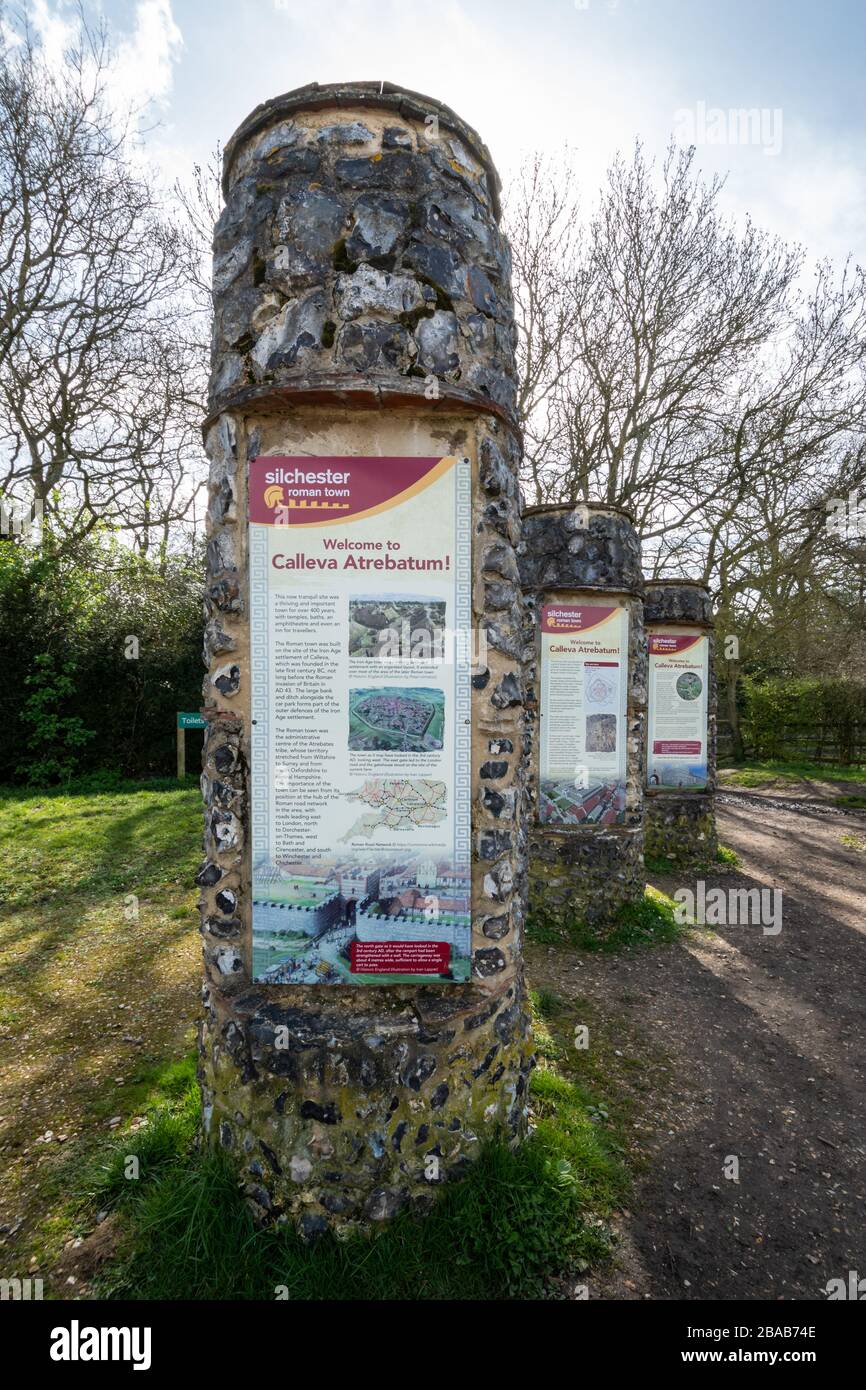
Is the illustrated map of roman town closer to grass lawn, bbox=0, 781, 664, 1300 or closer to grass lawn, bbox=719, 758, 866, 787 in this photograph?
grass lawn, bbox=0, 781, 664, 1300

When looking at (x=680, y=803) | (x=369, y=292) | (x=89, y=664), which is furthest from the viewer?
(x=89, y=664)

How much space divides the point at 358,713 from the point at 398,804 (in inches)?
15.2

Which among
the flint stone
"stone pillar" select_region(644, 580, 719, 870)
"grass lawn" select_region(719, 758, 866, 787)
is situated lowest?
"grass lawn" select_region(719, 758, 866, 787)

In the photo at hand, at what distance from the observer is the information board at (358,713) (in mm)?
2494

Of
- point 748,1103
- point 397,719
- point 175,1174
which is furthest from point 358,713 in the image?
point 748,1103

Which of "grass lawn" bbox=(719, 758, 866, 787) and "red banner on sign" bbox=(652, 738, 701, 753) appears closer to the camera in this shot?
"red banner on sign" bbox=(652, 738, 701, 753)

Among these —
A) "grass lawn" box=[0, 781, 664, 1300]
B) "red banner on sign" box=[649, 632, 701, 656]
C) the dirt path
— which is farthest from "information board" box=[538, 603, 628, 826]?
"red banner on sign" box=[649, 632, 701, 656]

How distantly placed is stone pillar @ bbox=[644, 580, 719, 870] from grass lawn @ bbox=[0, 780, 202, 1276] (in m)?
5.70

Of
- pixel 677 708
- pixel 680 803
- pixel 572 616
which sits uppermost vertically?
pixel 572 616

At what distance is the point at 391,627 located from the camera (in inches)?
99.1

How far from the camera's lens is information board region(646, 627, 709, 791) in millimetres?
8508

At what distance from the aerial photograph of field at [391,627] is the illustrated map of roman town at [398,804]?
1.64 feet

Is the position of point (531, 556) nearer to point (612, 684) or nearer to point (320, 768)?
point (612, 684)

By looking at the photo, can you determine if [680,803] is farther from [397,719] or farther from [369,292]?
[369,292]
